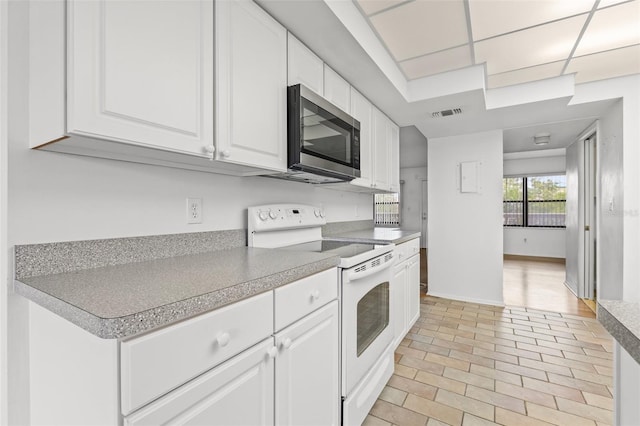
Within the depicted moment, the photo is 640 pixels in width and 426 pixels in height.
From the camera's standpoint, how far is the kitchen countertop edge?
1.96 ft

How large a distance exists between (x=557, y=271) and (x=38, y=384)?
6.85 metres

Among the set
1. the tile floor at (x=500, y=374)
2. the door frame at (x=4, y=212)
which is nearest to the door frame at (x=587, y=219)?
the tile floor at (x=500, y=374)

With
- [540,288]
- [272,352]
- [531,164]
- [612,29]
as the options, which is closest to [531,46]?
[612,29]

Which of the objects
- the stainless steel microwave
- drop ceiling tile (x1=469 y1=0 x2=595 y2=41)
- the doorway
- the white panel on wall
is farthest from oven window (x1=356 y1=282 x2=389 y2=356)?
the doorway

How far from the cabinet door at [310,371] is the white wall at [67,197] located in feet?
2.42

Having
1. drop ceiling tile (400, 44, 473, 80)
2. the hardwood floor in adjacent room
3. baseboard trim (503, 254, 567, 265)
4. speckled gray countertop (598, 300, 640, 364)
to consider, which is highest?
drop ceiling tile (400, 44, 473, 80)

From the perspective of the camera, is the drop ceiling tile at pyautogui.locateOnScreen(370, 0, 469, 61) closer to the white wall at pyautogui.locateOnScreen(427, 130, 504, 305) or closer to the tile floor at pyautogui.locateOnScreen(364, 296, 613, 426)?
the white wall at pyautogui.locateOnScreen(427, 130, 504, 305)

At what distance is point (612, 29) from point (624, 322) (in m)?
2.36

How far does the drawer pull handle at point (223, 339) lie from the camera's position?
2.64 ft

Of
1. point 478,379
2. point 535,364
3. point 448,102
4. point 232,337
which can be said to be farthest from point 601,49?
point 232,337

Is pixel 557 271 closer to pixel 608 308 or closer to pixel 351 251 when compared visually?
pixel 351 251

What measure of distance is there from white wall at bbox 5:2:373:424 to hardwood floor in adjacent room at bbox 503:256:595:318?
385 centimetres

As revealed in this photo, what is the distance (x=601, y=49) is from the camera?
7.30 feet

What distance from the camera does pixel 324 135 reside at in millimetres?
1771
